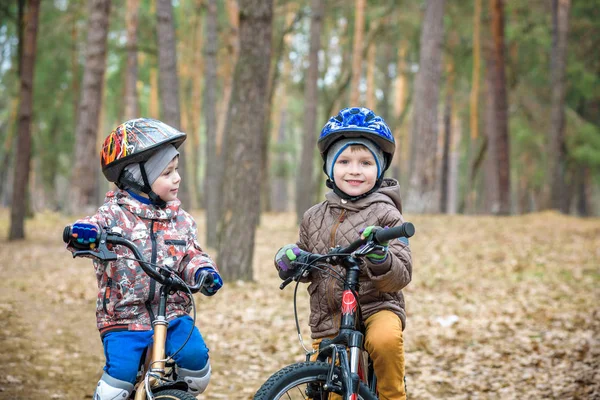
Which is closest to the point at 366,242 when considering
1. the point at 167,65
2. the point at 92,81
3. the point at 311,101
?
the point at 167,65

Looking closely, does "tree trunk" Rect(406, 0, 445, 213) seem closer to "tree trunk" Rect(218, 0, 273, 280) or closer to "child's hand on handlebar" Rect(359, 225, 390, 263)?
"tree trunk" Rect(218, 0, 273, 280)

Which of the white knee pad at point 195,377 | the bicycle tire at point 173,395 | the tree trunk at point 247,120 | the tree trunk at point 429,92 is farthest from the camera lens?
the tree trunk at point 429,92

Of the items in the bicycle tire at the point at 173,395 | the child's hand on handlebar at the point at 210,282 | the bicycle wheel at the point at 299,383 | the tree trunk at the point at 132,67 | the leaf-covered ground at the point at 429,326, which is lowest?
the leaf-covered ground at the point at 429,326

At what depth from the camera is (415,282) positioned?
1109 centimetres

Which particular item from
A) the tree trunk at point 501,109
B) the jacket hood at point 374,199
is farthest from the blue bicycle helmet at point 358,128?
the tree trunk at point 501,109

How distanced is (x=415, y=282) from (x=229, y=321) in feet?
13.0

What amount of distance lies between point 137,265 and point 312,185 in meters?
17.4

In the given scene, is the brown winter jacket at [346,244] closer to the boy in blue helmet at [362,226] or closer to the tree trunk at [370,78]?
the boy in blue helmet at [362,226]

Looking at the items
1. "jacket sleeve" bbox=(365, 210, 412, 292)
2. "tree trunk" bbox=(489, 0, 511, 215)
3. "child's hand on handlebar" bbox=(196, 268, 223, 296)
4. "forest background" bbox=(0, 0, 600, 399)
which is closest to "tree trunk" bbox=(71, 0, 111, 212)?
"forest background" bbox=(0, 0, 600, 399)

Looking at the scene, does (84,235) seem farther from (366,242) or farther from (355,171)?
(355,171)

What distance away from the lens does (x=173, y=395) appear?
3.02m

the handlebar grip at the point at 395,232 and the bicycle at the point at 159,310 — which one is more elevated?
the handlebar grip at the point at 395,232

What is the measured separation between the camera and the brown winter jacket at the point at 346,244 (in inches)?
138

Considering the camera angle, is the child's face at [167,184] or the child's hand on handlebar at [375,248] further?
the child's face at [167,184]
